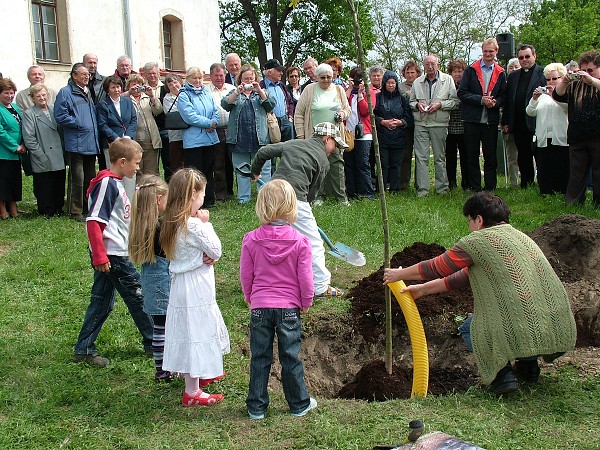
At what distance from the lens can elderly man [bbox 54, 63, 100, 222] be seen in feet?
34.6

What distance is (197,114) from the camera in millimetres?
11172

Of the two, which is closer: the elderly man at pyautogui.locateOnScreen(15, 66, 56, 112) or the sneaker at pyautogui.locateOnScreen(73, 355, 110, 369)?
the sneaker at pyautogui.locateOnScreen(73, 355, 110, 369)

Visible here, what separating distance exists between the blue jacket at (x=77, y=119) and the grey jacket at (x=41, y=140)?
0.95 ft

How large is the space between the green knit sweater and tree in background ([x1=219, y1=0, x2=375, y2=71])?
37969 millimetres

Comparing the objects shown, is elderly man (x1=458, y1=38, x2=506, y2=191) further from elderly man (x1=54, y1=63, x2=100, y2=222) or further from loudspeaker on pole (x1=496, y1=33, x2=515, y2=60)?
elderly man (x1=54, y1=63, x2=100, y2=222)

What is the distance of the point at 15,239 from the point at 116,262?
476cm

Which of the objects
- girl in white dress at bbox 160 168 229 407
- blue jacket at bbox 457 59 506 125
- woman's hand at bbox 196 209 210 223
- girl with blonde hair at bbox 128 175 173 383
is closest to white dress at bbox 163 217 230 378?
girl in white dress at bbox 160 168 229 407

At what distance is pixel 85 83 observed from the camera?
1073 cm

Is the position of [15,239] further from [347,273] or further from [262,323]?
[262,323]

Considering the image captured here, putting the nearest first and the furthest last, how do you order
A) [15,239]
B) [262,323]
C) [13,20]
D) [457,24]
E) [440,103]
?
[262,323] < [15,239] < [440,103] < [13,20] < [457,24]

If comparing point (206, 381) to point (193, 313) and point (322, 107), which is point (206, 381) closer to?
point (193, 313)

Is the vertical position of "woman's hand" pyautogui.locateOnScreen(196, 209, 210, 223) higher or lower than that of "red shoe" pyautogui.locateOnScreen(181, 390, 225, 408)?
higher

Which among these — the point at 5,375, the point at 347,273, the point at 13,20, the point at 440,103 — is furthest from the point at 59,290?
the point at 13,20

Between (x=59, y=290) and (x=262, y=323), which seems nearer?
(x=262, y=323)
